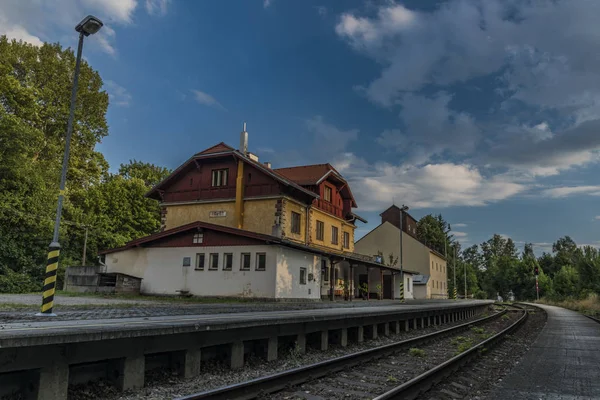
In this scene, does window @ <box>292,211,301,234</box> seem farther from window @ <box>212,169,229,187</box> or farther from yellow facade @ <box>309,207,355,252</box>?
window @ <box>212,169,229,187</box>

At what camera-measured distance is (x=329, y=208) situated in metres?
35.2

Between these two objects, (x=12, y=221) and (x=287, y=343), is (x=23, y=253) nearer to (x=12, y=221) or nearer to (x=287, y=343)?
(x=12, y=221)

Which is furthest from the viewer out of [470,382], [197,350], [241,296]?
[241,296]

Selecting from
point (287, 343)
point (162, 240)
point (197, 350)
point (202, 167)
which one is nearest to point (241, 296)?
point (162, 240)

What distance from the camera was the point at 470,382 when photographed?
7.87 meters

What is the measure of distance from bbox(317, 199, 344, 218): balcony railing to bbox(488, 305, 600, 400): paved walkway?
2131 centimetres

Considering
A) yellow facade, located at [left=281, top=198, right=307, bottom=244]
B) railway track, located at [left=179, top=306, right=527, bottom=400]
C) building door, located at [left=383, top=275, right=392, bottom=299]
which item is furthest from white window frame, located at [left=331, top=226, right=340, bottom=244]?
railway track, located at [left=179, top=306, right=527, bottom=400]

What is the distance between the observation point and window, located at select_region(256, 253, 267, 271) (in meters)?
23.3

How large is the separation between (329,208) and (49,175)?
833 inches

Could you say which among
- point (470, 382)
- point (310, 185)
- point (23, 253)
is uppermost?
point (310, 185)

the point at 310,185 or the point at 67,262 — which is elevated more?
the point at 310,185

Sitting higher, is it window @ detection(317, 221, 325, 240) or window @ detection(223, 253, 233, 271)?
window @ detection(317, 221, 325, 240)

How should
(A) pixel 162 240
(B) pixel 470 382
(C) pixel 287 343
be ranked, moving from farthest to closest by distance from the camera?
(A) pixel 162 240 → (C) pixel 287 343 → (B) pixel 470 382

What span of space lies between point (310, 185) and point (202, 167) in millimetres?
8080
